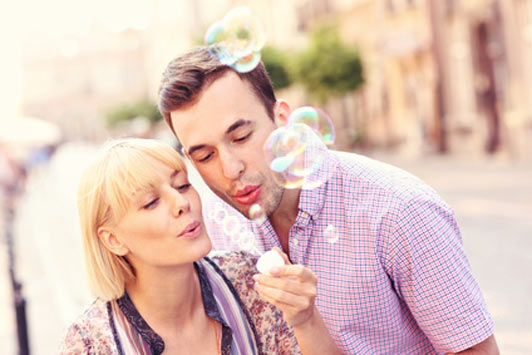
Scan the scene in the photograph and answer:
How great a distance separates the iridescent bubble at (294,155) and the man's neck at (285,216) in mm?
33

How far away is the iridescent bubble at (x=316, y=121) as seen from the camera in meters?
2.74

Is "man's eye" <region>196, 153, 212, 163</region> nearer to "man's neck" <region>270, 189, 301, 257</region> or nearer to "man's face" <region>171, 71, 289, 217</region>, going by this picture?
"man's face" <region>171, 71, 289, 217</region>

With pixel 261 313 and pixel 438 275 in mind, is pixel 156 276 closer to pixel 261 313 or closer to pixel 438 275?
pixel 261 313

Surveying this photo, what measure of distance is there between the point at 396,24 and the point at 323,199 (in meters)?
19.2

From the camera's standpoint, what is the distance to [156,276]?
2.34 m

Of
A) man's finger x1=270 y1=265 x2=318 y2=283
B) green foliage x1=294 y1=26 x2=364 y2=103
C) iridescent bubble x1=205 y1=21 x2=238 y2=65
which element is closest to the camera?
man's finger x1=270 y1=265 x2=318 y2=283

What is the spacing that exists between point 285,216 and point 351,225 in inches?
10.7

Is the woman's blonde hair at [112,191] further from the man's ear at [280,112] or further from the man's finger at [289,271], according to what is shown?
the man's finger at [289,271]

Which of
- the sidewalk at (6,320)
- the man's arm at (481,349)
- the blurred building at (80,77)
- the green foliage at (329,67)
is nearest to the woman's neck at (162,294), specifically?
the man's arm at (481,349)

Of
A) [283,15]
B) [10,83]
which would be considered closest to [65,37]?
[283,15]

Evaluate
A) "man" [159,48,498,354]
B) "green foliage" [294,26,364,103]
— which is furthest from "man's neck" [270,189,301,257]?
"green foliage" [294,26,364,103]

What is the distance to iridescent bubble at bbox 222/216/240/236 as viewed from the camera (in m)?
2.68

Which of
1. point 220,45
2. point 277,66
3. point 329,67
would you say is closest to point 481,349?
point 220,45

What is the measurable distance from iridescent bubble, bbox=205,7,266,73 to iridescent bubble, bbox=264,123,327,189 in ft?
0.84
